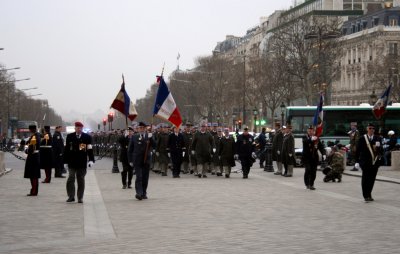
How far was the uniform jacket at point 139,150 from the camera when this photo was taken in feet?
70.4

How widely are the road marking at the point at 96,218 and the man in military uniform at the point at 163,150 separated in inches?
391

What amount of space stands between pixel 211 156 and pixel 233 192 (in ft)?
31.7

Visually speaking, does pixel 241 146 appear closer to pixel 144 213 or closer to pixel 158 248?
pixel 144 213

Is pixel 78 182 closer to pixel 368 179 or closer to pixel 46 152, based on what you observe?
pixel 368 179

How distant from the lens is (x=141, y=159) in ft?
70.4

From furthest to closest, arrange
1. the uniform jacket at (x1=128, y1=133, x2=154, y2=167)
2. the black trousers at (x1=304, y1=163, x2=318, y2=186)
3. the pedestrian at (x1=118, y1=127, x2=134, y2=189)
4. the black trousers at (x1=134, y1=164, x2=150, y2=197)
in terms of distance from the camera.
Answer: the pedestrian at (x1=118, y1=127, x2=134, y2=189), the black trousers at (x1=304, y1=163, x2=318, y2=186), the uniform jacket at (x1=128, y1=133, x2=154, y2=167), the black trousers at (x1=134, y1=164, x2=150, y2=197)

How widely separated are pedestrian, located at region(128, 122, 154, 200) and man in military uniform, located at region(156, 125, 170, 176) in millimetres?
11672

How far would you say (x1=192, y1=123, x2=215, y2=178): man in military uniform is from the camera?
31844 millimetres

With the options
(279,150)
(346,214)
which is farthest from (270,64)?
(346,214)

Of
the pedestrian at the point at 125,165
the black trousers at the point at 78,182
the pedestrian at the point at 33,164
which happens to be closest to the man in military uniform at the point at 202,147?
the pedestrian at the point at 125,165

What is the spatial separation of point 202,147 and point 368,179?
12060mm

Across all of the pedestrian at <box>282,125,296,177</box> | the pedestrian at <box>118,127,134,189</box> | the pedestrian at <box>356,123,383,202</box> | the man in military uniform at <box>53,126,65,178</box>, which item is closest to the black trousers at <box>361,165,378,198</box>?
the pedestrian at <box>356,123,383,202</box>

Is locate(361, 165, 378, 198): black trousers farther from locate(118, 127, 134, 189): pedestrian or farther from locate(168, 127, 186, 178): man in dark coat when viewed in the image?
locate(168, 127, 186, 178): man in dark coat

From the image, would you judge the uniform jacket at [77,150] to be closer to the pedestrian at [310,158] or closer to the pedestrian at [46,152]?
the pedestrian at [46,152]
